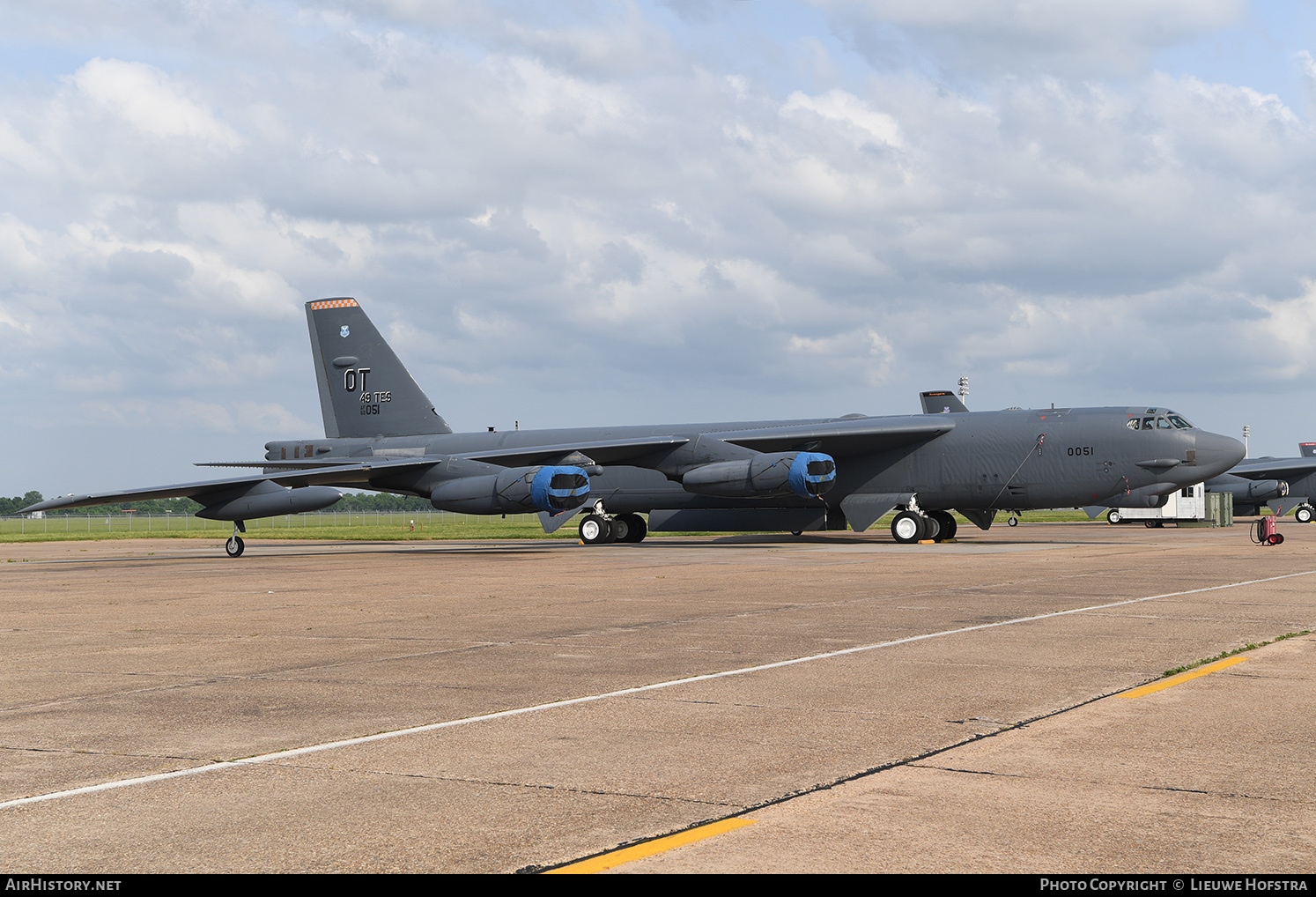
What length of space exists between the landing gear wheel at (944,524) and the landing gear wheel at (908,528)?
5.01 feet

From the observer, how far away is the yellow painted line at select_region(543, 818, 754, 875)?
397 centimetres

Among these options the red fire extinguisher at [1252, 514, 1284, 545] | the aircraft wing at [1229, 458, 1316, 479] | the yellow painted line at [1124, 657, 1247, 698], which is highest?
the aircraft wing at [1229, 458, 1316, 479]

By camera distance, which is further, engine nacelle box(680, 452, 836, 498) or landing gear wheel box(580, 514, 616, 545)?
landing gear wheel box(580, 514, 616, 545)

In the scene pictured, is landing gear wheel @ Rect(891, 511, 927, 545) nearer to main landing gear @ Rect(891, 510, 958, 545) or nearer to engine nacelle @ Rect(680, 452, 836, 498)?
main landing gear @ Rect(891, 510, 958, 545)

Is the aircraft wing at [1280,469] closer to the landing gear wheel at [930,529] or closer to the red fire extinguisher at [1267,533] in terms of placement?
the red fire extinguisher at [1267,533]

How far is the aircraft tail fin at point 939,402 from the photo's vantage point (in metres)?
45.5

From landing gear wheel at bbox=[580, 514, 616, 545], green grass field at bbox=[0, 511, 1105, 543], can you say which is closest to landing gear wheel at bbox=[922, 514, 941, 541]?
landing gear wheel at bbox=[580, 514, 616, 545]

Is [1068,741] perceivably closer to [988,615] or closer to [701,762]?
[701,762]

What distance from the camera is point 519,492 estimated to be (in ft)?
89.2

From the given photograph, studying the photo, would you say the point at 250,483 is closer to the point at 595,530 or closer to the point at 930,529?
the point at 595,530

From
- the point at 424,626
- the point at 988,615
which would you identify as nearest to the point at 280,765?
the point at 424,626

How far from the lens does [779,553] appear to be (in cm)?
2647

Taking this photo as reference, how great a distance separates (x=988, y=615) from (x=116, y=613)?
33.2ft

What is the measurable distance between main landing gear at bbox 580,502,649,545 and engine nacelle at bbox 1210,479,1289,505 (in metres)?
39.1
